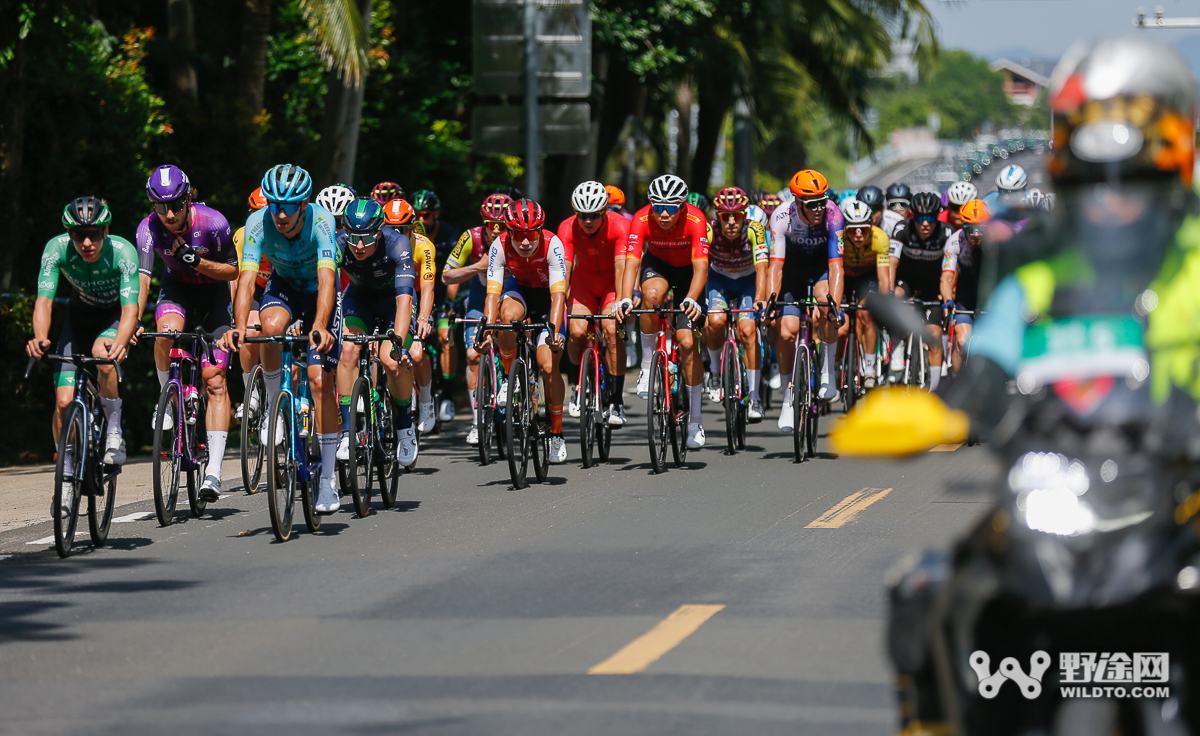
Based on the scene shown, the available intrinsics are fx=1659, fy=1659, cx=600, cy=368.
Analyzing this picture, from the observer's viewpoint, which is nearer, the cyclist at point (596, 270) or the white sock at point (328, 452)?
the white sock at point (328, 452)

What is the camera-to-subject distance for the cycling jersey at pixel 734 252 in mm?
13773

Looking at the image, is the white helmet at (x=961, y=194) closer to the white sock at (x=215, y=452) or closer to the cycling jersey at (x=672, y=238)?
the cycling jersey at (x=672, y=238)

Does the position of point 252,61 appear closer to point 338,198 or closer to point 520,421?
point 338,198

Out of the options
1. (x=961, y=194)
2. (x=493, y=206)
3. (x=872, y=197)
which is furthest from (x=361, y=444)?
(x=872, y=197)

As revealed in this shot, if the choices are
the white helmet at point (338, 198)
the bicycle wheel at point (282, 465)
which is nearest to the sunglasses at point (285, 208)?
the bicycle wheel at point (282, 465)

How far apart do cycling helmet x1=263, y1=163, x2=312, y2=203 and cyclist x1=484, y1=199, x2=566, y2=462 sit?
242 centimetres

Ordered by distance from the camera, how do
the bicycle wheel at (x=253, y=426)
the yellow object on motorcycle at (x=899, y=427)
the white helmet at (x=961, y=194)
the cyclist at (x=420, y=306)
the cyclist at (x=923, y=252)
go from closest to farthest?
the yellow object on motorcycle at (x=899, y=427), the bicycle wheel at (x=253, y=426), the cyclist at (x=420, y=306), the cyclist at (x=923, y=252), the white helmet at (x=961, y=194)

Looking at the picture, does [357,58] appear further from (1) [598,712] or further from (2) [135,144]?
(1) [598,712]

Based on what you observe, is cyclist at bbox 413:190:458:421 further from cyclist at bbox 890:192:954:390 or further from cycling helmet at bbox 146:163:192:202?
cyclist at bbox 890:192:954:390

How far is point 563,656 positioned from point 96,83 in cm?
1302

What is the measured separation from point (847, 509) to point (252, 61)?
11.8 metres

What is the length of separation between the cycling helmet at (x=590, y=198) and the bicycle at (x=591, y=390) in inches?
32.0

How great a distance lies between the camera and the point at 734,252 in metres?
13.9

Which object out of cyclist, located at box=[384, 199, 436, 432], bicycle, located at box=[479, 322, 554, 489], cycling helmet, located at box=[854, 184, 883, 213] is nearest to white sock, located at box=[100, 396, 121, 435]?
cyclist, located at box=[384, 199, 436, 432]
